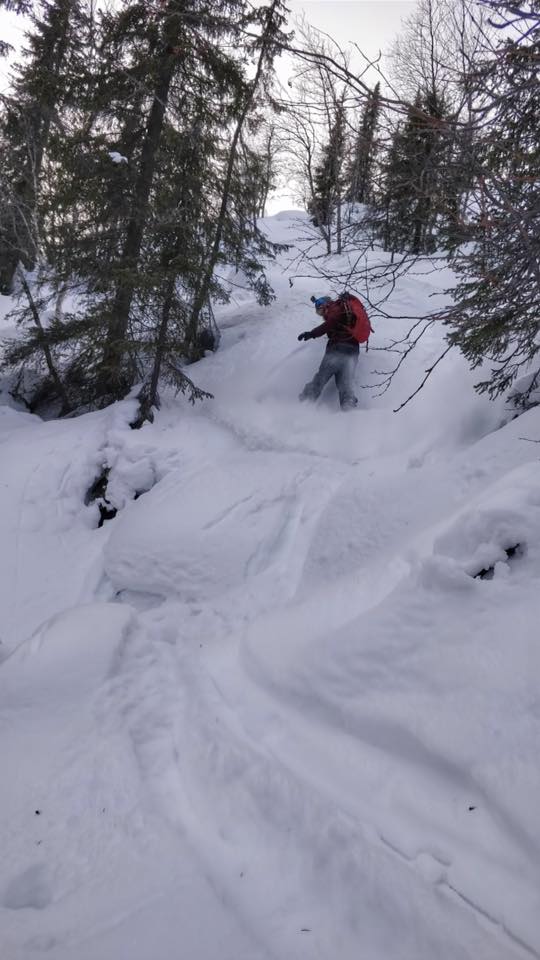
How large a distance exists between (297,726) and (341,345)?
6.02m

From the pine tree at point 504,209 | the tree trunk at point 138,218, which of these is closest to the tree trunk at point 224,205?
the tree trunk at point 138,218

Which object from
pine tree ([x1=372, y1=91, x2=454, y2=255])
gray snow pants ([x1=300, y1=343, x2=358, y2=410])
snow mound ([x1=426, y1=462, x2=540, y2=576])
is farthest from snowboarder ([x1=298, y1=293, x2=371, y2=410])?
A: snow mound ([x1=426, y1=462, x2=540, y2=576])

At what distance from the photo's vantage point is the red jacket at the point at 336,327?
299 inches

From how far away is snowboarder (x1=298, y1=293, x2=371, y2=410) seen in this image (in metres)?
7.49

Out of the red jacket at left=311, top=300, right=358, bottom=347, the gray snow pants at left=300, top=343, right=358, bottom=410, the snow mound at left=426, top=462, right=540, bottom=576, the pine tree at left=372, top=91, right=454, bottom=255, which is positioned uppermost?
the pine tree at left=372, top=91, right=454, bottom=255

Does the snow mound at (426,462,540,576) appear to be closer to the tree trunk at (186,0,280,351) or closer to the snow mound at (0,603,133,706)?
the snow mound at (0,603,133,706)

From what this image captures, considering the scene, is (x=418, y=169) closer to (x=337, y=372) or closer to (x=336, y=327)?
(x=337, y=372)

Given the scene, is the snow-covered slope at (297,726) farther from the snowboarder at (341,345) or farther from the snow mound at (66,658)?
the snowboarder at (341,345)

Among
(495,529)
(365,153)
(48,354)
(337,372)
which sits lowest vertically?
(495,529)

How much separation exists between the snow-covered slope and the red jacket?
8.14 feet

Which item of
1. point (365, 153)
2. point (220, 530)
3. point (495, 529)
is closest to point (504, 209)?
point (365, 153)

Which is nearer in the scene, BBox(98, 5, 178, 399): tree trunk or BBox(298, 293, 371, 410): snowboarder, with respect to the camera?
BBox(298, 293, 371, 410): snowboarder

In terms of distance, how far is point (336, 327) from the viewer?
7.69 metres

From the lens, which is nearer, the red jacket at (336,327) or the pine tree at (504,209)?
the pine tree at (504,209)
